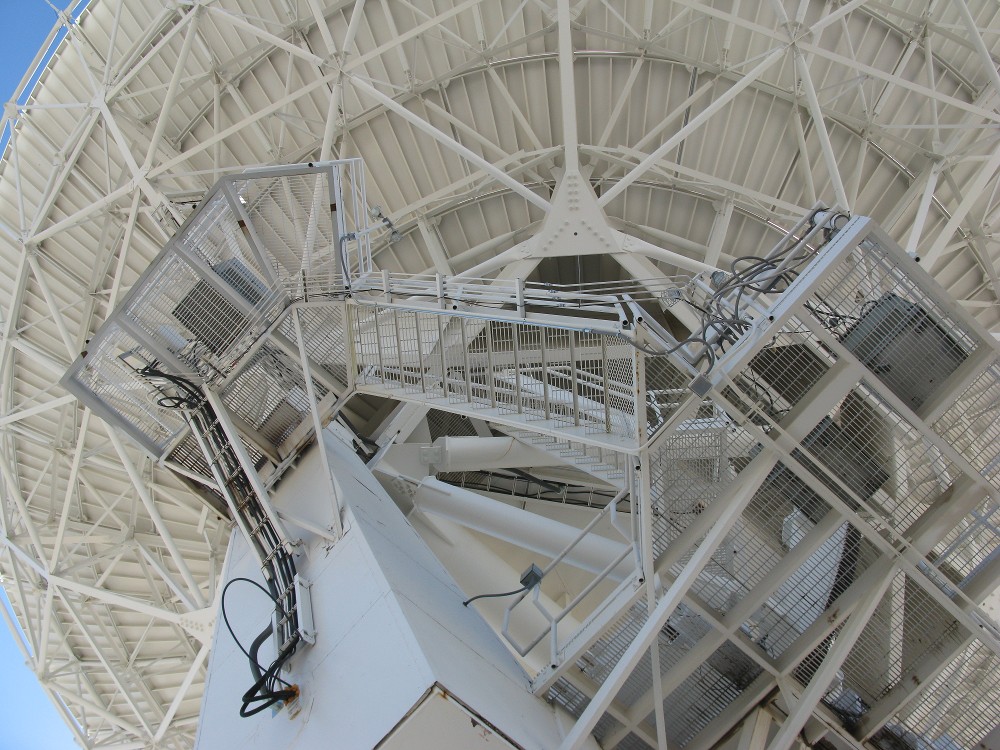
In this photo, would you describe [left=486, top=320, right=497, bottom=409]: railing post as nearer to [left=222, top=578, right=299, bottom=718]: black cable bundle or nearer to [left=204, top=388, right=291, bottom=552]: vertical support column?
[left=204, top=388, right=291, bottom=552]: vertical support column

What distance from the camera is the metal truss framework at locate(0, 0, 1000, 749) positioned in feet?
46.0

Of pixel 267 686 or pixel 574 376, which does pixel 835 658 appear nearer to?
pixel 574 376

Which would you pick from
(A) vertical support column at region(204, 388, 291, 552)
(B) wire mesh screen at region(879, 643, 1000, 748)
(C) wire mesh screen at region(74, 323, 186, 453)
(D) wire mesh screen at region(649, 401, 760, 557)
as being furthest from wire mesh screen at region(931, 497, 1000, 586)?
(C) wire mesh screen at region(74, 323, 186, 453)

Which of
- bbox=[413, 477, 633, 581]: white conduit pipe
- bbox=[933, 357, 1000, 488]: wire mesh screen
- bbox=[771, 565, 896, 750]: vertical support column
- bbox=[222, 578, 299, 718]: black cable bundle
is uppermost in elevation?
bbox=[933, 357, 1000, 488]: wire mesh screen

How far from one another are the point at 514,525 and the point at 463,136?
25.0 feet

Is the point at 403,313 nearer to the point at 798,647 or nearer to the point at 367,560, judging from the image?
the point at 367,560

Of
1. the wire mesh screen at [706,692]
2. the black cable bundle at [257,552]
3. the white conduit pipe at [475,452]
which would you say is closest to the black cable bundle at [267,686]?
the black cable bundle at [257,552]

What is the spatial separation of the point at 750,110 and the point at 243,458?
1033cm

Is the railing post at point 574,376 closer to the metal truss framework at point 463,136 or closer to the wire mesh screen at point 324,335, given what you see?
the wire mesh screen at point 324,335

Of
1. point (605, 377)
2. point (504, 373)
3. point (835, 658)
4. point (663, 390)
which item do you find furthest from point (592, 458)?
point (835, 658)

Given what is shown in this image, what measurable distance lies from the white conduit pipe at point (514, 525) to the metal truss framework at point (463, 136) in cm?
366

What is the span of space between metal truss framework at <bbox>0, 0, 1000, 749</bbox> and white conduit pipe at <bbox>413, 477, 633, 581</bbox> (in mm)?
3660

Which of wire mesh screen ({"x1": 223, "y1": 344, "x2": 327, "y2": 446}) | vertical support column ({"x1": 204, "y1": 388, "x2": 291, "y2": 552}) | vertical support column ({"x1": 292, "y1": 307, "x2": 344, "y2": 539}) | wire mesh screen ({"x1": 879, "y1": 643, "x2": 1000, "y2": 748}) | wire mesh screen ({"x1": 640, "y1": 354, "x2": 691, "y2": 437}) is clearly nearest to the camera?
wire mesh screen ({"x1": 640, "y1": 354, "x2": 691, "y2": 437})

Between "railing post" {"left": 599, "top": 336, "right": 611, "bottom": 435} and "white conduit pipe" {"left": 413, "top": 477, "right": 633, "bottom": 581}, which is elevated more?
"railing post" {"left": 599, "top": 336, "right": 611, "bottom": 435}
